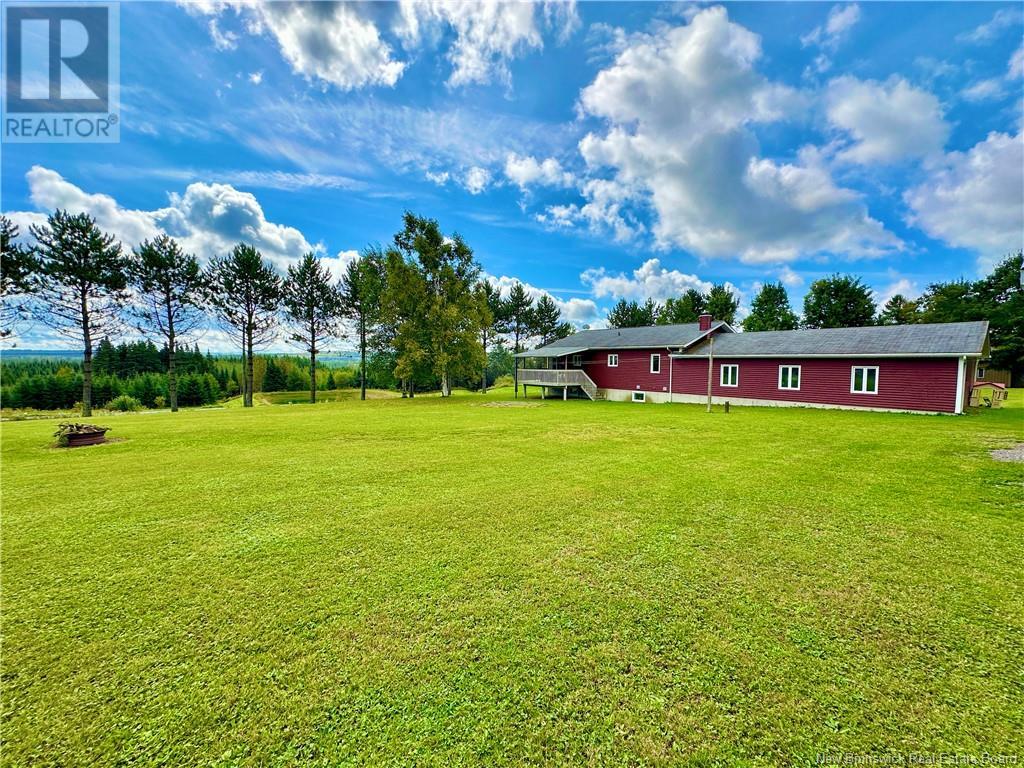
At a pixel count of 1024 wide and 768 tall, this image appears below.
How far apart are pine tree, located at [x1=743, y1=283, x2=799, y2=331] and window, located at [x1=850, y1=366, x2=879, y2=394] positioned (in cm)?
2940

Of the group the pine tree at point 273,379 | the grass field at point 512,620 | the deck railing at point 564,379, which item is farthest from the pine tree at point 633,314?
the pine tree at point 273,379

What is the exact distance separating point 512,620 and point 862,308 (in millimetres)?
51895

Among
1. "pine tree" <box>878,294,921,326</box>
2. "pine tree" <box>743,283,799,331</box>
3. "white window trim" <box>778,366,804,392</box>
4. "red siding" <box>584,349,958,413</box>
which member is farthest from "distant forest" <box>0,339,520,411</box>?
"pine tree" <box>878,294,921,326</box>

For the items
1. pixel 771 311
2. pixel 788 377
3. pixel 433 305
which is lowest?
pixel 788 377

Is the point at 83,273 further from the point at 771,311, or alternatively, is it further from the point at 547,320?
the point at 771,311

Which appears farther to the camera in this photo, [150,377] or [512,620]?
[150,377]

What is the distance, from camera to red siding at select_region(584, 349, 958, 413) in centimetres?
1513

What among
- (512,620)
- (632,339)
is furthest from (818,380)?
(512,620)

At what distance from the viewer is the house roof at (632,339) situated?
23.5 metres

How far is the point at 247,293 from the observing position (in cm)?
2698

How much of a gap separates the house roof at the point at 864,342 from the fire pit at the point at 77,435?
25.4m

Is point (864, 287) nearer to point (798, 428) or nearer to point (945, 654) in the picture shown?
point (798, 428)

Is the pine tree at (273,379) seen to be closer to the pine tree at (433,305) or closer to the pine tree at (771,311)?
the pine tree at (433,305)

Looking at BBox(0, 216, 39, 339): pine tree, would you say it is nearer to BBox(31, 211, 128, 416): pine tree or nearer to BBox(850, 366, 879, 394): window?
BBox(31, 211, 128, 416): pine tree
